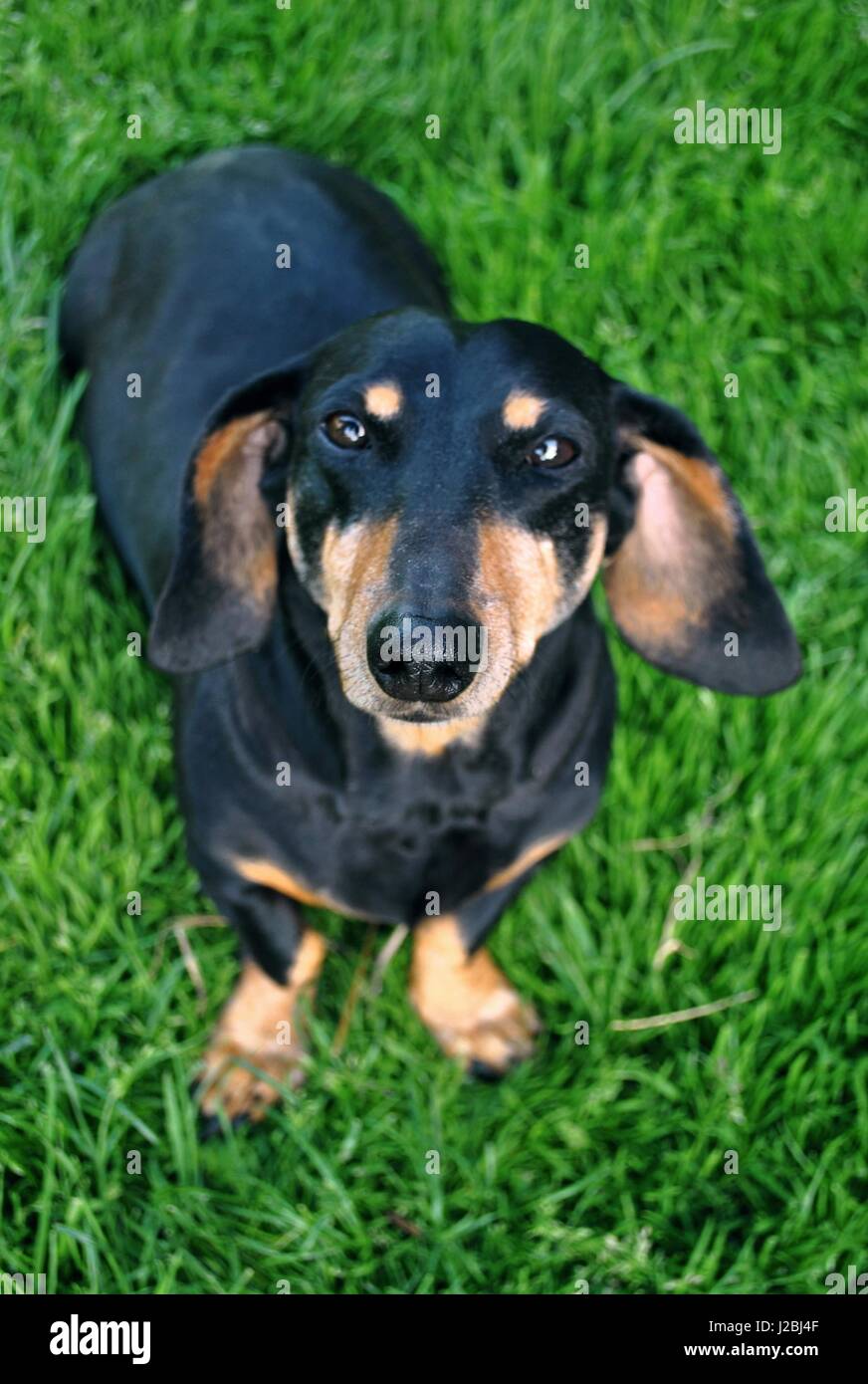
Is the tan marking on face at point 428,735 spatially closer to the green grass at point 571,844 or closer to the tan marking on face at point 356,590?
the tan marking on face at point 356,590

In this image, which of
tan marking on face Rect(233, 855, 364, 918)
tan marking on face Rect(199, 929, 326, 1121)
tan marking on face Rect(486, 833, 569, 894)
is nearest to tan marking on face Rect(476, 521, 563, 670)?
tan marking on face Rect(486, 833, 569, 894)

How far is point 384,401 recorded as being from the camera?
2.43 meters

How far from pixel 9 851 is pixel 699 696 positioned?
160 centimetres

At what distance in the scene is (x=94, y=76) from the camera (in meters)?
Answer: 4.12

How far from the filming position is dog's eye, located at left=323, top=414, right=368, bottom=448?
8.09 ft

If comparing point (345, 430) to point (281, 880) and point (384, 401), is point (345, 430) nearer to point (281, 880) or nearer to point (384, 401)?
point (384, 401)

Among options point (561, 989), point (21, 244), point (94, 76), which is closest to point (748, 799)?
point (561, 989)

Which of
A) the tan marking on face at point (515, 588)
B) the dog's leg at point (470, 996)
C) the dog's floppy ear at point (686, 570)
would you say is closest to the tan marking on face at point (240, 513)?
the tan marking on face at point (515, 588)

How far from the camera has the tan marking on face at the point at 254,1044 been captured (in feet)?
10.4

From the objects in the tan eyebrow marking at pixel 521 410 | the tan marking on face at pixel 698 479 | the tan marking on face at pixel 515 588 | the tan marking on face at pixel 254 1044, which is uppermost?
the tan eyebrow marking at pixel 521 410

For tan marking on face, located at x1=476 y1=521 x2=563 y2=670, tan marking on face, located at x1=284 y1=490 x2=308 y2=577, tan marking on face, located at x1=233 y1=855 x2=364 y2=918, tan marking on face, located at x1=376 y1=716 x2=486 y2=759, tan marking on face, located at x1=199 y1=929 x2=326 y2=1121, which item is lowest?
tan marking on face, located at x1=199 y1=929 x2=326 y2=1121

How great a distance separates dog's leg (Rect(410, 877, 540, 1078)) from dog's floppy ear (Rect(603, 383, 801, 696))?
0.59m

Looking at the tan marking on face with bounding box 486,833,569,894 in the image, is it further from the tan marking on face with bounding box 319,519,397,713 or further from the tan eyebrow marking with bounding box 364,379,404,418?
the tan eyebrow marking with bounding box 364,379,404,418
